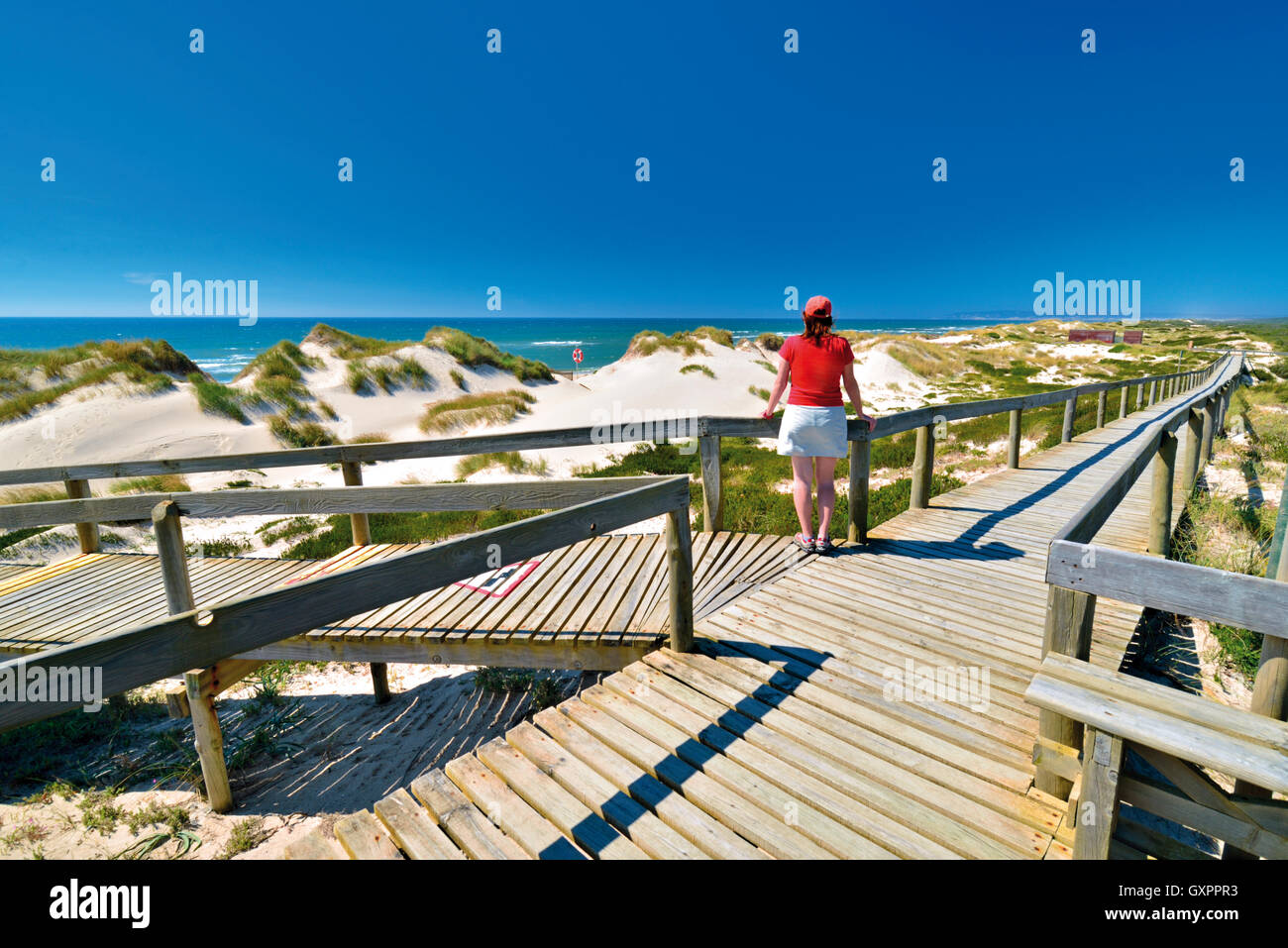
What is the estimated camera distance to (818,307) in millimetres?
4258

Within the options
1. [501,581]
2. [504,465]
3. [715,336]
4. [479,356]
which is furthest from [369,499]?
[715,336]

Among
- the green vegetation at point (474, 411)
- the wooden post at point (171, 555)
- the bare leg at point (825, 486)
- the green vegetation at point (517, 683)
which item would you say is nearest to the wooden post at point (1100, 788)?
the bare leg at point (825, 486)

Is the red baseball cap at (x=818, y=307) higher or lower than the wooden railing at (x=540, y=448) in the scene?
higher

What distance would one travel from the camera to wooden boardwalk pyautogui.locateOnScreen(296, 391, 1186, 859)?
2152mm

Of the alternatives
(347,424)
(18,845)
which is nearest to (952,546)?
(18,845)

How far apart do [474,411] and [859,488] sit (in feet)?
52.9

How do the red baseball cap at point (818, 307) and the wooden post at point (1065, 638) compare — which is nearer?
the wooden post at point (1065, 638)

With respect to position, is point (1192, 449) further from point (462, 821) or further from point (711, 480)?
point (462, 821)

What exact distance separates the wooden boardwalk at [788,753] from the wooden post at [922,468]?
2152 mm

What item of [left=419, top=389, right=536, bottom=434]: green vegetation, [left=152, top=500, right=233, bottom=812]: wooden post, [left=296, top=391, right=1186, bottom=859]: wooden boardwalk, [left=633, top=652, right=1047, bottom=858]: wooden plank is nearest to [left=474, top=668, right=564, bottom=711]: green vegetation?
[left=152, top=500, right=233, bottom=812]: wooden post

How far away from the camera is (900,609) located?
4.00 metres

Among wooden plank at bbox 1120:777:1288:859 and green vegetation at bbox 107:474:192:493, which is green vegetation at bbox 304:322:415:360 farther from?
wooden plank at bbox 1120:777:1288:859

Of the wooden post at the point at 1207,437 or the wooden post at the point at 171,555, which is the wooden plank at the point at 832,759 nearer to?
the wooden post at the point at 171,555

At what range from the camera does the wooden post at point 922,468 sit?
6.11 meters
